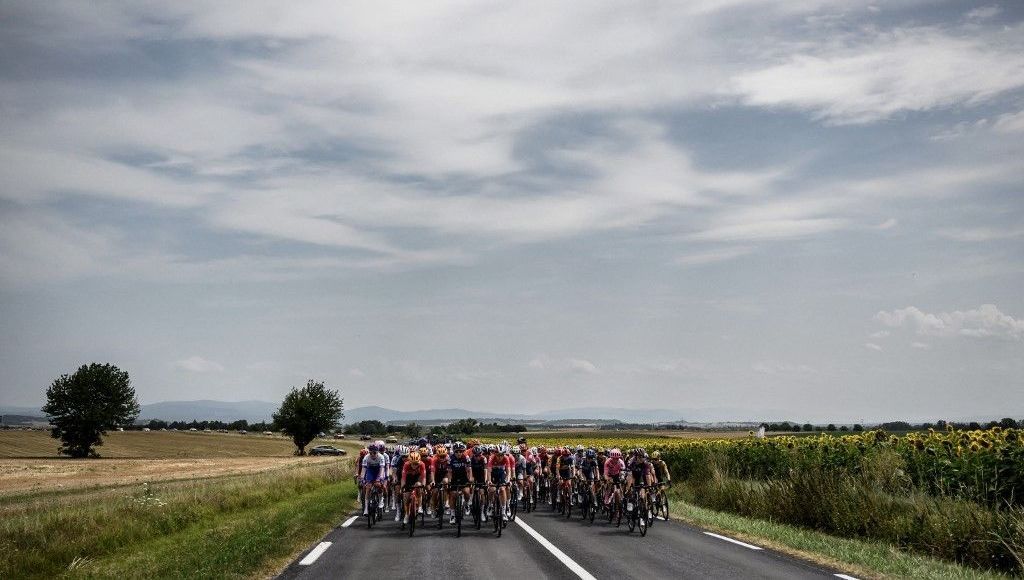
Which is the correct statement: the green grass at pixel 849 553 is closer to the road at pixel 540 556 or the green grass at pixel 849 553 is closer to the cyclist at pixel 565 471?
the road at pixel 540 556

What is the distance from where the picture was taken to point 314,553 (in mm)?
15375

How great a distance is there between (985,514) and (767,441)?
1505 cm

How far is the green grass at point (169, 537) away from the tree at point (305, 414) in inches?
3253

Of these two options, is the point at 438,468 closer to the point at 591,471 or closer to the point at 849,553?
the point at 591,471

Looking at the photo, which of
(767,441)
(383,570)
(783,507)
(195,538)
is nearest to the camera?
(383,570)

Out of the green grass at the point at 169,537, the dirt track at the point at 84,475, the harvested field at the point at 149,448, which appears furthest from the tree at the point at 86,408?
the green grass at the point at 169,537

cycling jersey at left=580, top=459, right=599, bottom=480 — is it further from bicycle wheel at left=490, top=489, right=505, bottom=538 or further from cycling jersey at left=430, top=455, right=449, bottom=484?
→ bicycle wheel at left=490, top=489, right=505, bottom=538

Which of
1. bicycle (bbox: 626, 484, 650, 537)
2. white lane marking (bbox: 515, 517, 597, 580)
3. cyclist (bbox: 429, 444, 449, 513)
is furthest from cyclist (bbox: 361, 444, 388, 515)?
bicycle (bbox: 626, 484, 650, 537)

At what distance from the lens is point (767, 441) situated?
30109 mm

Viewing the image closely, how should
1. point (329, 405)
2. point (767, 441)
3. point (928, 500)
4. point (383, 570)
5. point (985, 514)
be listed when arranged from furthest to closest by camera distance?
point (329, 405) → point (767, 441) → point (928, 500) → point (985, 514) → point (383, 570)

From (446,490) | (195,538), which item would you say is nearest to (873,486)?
(446,490)

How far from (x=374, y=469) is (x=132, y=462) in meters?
68.6

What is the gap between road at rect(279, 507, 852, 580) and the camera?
12758 millimetres

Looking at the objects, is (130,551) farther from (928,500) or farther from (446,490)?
(928,500)
